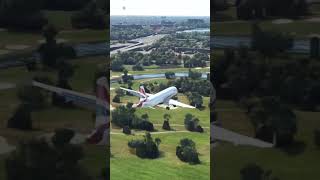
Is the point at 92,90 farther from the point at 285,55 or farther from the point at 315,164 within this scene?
the point at 315,164

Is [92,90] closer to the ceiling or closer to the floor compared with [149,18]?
closer to the floor

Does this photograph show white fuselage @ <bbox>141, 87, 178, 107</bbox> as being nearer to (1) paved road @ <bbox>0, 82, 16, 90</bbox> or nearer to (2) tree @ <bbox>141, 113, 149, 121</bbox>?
(2) tree @ <bbox>141, 113, 149, 121</bbox>

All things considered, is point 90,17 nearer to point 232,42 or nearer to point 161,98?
point 232,42

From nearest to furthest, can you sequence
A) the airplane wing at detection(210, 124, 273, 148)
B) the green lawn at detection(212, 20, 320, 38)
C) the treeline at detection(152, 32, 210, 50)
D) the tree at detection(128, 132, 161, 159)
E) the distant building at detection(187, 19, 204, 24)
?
the green lawn at detection(212, 20, 320, 38) < the airplane wing at detection(210, 124, 273, 148) < the distant building at detection(187, 19, 204, 24) < the treeline at detection(152, 32, 210, 50) < the tree at detection(128, 132, 161, 159)

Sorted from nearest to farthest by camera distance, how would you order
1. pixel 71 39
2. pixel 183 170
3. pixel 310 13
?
pixel 310 13
pixel 71 39
pixel 183 170

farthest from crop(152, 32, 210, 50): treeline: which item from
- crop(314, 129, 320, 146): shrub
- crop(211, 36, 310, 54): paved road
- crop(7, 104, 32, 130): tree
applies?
crop(7, 104, 32, 130): tree

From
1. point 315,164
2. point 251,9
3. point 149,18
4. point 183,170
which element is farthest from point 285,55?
point 183,170

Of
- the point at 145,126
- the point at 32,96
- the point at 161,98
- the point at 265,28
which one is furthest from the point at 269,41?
the point at 32,96

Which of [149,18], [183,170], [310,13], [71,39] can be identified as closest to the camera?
[310,13]
